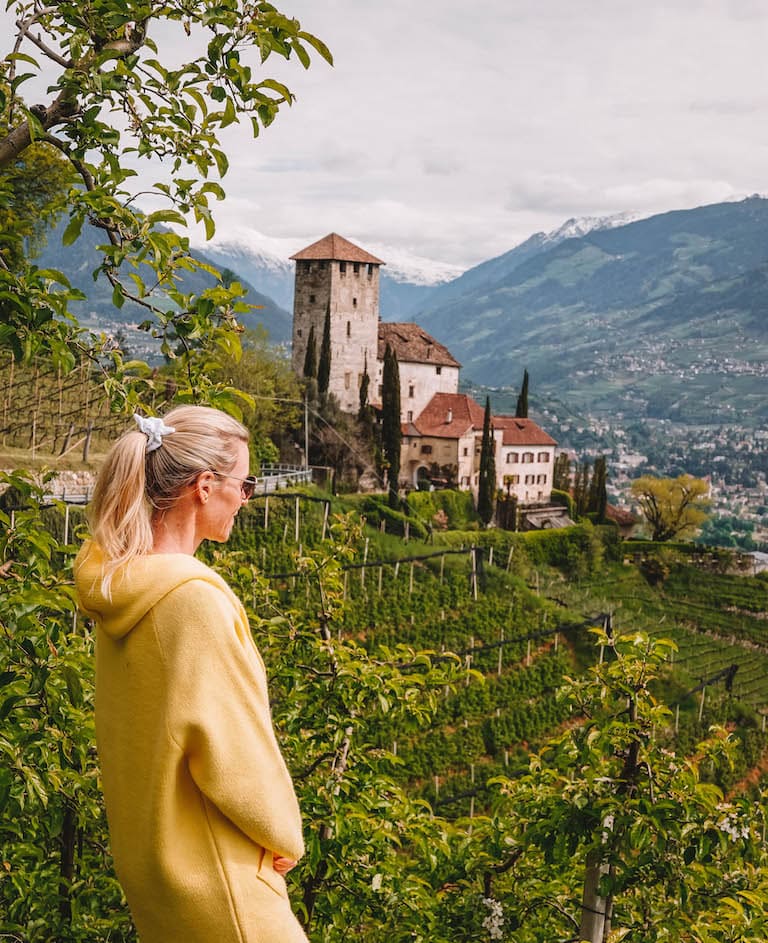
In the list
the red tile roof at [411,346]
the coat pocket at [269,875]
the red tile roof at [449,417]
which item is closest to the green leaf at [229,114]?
the coat pocket at [269,875]

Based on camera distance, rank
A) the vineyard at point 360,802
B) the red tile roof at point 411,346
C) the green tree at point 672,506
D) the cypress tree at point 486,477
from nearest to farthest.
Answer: the vineyard at point 360,802 < the cypress tree at point 486,477 < the red tile roof at point 411,346 < the green tree at point 672,506

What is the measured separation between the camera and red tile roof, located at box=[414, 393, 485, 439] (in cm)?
4753

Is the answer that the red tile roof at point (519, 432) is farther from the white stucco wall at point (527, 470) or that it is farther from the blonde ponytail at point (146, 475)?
the blonde ponytail at point (146, 475)

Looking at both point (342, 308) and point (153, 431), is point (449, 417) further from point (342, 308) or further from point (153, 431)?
point (153, 431)

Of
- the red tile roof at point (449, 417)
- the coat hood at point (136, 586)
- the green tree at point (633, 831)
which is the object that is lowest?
the green tree at point (633, 831)

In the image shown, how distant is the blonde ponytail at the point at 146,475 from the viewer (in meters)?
2.11

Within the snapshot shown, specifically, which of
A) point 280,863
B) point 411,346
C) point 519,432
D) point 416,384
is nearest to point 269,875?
point 280,863

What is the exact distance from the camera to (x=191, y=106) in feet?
11.7

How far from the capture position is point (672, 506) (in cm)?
6600

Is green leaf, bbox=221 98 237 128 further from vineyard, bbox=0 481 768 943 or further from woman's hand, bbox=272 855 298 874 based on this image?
woman's hand, bbox=272 855 298 874

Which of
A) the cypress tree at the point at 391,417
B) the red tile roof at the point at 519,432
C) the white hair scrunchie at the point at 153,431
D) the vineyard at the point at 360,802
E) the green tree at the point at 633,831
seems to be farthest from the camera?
the red tile roof at the point at 519,432

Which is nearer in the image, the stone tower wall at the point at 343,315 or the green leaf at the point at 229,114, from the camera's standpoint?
the green leaf at the point at 229,114

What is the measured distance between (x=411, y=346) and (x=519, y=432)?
7.95 m

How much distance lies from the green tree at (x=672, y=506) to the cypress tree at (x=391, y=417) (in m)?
30.1
